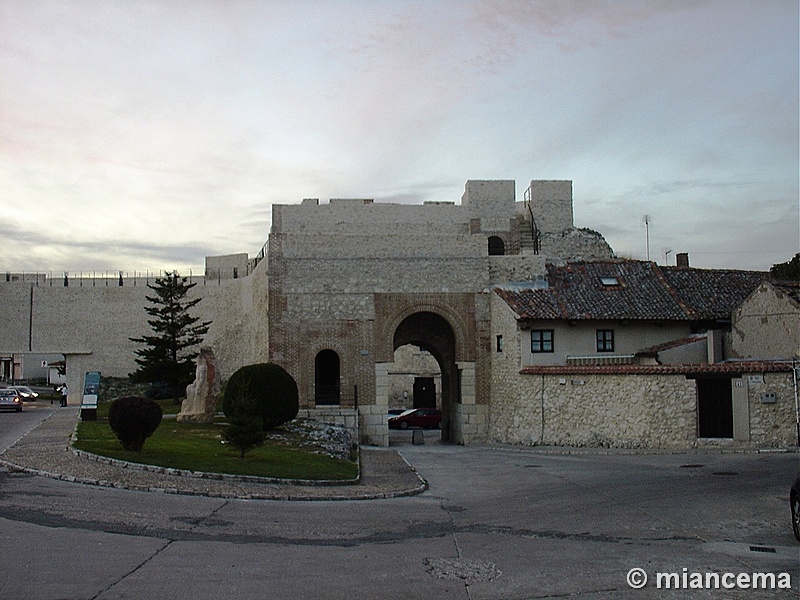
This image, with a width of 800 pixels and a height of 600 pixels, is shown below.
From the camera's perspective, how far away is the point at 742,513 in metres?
13.1

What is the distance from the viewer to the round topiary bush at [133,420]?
16.5 metres

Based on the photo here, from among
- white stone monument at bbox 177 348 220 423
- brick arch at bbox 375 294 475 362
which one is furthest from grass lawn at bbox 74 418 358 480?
brick arch at bbox 375 294 475 362

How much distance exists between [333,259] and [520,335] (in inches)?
315

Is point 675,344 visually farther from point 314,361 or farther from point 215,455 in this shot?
point 215,455

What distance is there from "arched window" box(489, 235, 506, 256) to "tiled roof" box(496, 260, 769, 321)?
31.3 ft

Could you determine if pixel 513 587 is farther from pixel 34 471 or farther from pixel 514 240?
pixel 514 240

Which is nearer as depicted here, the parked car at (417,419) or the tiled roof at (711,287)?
the tiled roof at (711,287)

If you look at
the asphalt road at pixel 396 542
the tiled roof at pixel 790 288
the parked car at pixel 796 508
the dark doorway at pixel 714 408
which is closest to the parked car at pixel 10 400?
the asphalt road at pixel 396 542

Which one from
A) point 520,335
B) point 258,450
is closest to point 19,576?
point 258,450

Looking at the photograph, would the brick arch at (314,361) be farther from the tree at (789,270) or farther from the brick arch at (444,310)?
the tree at (789,270)

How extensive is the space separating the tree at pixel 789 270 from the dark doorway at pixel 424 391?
2007cm

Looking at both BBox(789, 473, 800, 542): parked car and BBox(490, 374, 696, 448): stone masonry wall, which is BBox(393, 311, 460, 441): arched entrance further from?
BBox(789, 473, 800, 542): parked car

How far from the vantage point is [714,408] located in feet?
81.1

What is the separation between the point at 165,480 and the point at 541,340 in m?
18.5
